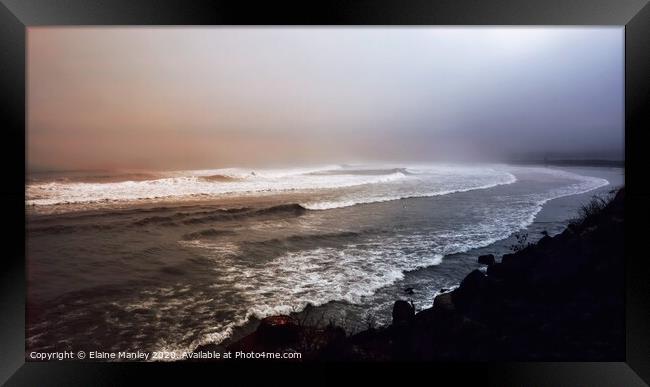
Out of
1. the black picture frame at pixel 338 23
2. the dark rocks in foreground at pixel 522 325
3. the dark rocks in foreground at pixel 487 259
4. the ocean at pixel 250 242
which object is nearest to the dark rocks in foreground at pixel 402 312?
the dark rocks in foreground at pixel 522 325

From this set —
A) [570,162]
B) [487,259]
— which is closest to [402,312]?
[487,259]

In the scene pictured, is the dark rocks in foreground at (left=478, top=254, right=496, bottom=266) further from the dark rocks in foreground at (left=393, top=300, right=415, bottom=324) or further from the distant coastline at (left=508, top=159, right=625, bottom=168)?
the distant coastline at (left=508, top=159, right=625, bottom=168)

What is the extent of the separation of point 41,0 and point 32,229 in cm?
226

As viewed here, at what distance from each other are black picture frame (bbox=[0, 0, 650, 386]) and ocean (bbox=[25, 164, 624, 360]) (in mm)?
189

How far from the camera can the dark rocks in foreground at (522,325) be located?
9.21ft

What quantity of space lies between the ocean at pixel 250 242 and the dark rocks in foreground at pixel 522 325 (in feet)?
0.66

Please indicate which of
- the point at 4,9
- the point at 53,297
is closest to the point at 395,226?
the point at 53,297

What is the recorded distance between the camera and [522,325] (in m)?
2.93

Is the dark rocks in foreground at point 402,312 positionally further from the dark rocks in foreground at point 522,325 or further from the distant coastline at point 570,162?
the distant coastline at point 570,162

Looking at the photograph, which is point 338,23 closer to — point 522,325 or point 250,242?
point 250,242

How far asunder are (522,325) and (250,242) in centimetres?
325

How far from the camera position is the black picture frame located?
2.53 metres

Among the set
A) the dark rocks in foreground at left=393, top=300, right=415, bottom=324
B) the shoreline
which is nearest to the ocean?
the shoreline

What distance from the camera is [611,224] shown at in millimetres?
2885
